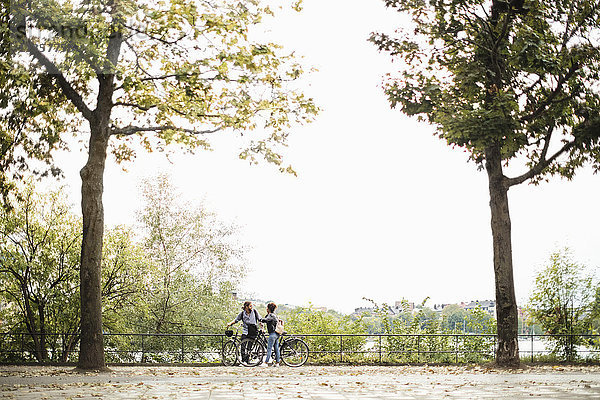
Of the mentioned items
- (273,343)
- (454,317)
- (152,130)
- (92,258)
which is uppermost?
(152,130)

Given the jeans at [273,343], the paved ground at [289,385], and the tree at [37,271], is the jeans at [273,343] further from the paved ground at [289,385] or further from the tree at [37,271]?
the tree at [37,271]

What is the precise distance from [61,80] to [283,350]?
949 centimetres

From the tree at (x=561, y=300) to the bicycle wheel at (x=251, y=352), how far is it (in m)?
9.05

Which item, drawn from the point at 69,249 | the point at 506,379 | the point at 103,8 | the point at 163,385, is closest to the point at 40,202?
the point at 69,249

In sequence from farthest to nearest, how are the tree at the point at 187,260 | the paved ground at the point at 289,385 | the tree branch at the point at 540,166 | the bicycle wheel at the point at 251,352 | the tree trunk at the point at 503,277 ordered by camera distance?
1. the tree at the point at 187,260
2. the bicycle wheel at the point at 251,352
3. the tree branch at the point at 540,166
4. the tree trunk at the point at 503,277
5. the paved ground at the point at 289,385

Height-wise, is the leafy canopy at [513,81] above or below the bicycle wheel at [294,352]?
above

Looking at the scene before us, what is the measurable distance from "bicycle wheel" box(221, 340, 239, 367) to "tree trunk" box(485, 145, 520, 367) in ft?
23.6

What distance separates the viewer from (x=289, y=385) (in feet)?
38.7

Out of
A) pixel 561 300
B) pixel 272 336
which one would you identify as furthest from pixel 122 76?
pixel 561 300

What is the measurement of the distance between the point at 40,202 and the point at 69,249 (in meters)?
2.05

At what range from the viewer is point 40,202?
2250 cm

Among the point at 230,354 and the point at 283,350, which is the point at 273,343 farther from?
the point at 230,354

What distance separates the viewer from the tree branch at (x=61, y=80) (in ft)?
53.6

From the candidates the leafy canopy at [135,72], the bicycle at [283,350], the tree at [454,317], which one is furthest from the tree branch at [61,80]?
the tree at [454,317]
